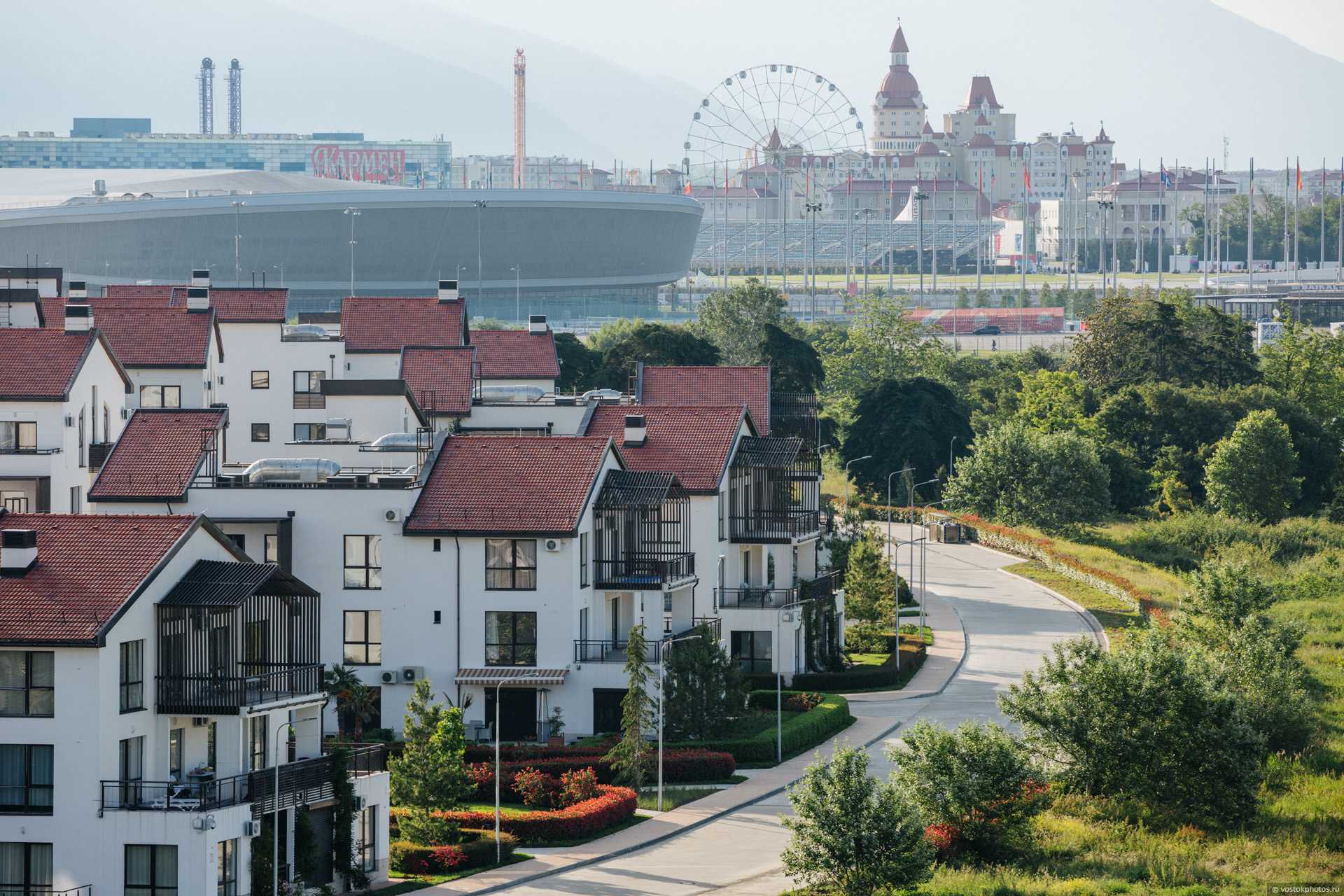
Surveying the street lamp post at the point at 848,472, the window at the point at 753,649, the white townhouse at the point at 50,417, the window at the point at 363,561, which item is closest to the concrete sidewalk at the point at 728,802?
the window at the point at 753,649

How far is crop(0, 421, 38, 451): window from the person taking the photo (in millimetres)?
67000

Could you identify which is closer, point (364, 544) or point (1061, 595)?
point (364, 544)

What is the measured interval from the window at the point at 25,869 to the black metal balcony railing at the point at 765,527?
33697 mm

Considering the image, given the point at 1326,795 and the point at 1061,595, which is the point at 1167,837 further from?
the point at 1061,595

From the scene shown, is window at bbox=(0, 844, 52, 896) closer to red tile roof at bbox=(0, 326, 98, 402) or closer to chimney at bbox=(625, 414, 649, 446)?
red tile roof at bbox=(0, 326, 98, 402)

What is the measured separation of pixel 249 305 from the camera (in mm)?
91688

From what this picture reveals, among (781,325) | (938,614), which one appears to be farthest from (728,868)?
(781,325)

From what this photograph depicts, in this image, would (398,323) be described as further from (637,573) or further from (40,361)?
→ (637,573)

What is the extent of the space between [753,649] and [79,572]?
32.6 m

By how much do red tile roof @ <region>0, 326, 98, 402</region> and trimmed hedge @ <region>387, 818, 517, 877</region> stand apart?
27.2 meters

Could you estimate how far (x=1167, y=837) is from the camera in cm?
5034

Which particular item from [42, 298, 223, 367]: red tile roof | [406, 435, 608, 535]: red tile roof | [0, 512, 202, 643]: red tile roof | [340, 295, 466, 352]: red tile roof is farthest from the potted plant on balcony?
[340, 295, 466, 352]: red tile roof

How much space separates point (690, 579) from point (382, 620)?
9428 mm

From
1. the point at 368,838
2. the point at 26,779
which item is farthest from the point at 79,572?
the point at 368,838
